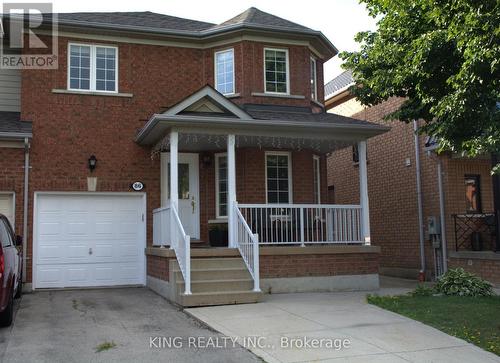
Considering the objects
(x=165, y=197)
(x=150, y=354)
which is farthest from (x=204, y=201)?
(x=150, y=354)

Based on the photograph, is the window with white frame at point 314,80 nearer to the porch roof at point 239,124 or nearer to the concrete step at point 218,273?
the porch roof at point 239,124

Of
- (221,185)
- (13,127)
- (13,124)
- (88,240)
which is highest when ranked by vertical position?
(13,124)

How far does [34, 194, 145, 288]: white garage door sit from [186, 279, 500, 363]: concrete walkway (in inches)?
165

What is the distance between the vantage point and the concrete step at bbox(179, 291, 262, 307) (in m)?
9.59

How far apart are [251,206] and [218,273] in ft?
5.62

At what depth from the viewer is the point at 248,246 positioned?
10844mm

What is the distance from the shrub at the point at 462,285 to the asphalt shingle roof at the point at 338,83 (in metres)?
8.96

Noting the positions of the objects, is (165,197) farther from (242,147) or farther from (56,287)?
(56,287)

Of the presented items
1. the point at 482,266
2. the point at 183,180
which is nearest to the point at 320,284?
the point at 482,266

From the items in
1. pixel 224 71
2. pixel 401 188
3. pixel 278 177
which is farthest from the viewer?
pixel 401 188

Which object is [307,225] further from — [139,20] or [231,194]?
[139,20]

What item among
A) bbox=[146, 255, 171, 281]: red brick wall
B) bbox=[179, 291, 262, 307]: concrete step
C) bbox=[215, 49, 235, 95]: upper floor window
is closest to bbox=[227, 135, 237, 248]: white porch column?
bbox=[146, 255, 171, 281]: red brick wall

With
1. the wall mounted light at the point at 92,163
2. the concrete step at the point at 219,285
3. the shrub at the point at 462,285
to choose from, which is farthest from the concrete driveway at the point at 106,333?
the shrub at the point at 462,285

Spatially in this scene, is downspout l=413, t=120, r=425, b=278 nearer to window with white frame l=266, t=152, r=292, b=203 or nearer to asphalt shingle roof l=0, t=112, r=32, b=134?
window with white frame l=266, t=152, r=292, b=203
